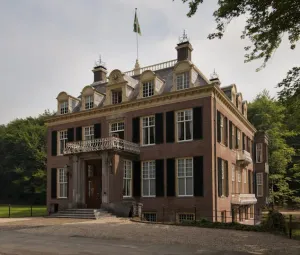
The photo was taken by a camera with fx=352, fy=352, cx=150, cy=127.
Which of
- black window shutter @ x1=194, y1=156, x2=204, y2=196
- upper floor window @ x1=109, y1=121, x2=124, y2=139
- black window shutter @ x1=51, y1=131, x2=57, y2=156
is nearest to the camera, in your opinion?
black window shutter @ x1=194, y1=156, x2=204, y2=196

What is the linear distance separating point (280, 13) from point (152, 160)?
14.9m

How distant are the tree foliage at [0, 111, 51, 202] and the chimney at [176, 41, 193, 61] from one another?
36.4 m

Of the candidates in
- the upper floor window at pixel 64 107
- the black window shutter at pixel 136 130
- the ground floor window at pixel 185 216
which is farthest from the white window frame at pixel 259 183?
the upper floor window at pixel 64 107

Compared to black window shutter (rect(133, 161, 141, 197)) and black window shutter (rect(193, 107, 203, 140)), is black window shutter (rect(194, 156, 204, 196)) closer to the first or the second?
black window shutter (rect(193, 107, 203, 140))

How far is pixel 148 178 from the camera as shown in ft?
80.6

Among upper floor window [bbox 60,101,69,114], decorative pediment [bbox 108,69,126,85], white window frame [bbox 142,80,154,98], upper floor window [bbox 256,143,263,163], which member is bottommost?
upper floor window [bbox 256,143,263,163]

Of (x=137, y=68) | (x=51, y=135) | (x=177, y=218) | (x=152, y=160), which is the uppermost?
(x=137, y=68)

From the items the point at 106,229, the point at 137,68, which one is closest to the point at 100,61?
the point at 137,68

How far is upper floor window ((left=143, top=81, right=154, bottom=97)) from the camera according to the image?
25.3 m

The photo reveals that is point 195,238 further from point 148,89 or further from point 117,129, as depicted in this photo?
point 117,129

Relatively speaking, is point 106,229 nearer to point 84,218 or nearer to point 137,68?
point 84,218

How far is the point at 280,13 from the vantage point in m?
11.6

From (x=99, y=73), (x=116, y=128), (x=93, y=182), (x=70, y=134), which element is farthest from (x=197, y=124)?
(x=99, y=73)

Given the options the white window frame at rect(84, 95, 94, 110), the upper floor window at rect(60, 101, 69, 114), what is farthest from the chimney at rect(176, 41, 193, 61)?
the upper floor window at rect(60, 101, 69, 114)
